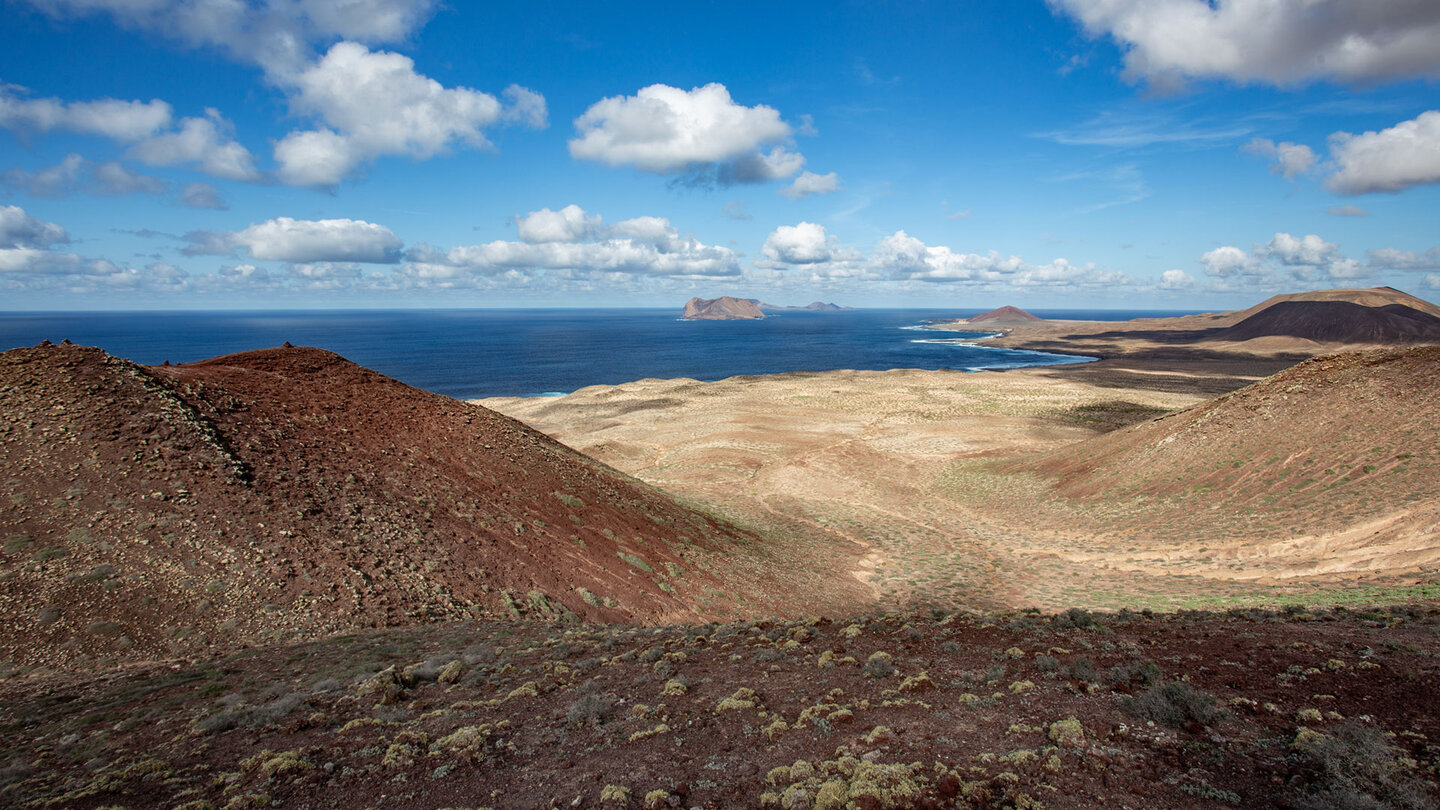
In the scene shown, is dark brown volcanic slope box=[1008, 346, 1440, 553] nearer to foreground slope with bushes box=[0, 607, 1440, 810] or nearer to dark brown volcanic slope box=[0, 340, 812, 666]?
foreground slope with bushes box=[0, 607, 1440, 810]

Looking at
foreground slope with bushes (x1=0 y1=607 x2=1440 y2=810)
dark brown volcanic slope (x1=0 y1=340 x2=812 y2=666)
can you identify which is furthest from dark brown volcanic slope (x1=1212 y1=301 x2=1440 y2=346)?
dark brown volcanic slope (x1=0 y1=340 x2=812 y2=666)

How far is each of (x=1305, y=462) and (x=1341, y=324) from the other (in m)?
173

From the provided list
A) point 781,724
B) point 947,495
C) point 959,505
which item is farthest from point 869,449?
point 781,724

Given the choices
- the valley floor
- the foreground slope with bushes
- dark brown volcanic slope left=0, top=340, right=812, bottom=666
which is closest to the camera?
the foreground slope with bushes

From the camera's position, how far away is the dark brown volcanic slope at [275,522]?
11656mm

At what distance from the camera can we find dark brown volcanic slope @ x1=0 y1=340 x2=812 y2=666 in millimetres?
11656

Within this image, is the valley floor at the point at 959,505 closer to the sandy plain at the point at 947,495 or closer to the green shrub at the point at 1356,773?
the sandy plain at the point at 947,495

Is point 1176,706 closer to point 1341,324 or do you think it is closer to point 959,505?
point 959,505

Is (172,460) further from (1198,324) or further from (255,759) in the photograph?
(1198,324)

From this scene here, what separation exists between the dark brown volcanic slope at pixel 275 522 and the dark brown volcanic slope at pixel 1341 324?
595 ft

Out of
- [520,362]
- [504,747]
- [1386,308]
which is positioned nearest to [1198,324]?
[1386,308]

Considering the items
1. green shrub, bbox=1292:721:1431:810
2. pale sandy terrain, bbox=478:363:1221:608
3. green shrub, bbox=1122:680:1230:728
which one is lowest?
pale sandy terrain, bbox=478:363:1221:608

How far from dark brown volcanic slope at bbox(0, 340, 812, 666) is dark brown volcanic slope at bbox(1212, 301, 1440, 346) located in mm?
181481

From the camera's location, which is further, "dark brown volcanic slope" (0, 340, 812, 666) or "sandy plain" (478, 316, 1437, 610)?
"sandy plain" (478, 316, 1437, 610)
